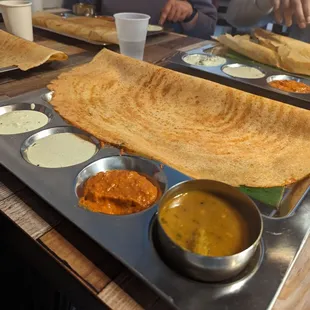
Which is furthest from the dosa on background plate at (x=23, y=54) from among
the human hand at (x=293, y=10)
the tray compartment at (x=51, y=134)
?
the human hand at (x=293, y=10)

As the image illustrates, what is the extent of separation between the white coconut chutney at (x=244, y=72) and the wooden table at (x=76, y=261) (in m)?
1.46

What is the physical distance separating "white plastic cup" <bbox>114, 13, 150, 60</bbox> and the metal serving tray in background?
3.77 ft

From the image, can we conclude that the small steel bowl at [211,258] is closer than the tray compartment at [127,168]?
Yes

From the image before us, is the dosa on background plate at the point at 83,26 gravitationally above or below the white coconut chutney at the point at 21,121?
above

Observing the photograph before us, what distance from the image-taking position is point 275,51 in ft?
8.35

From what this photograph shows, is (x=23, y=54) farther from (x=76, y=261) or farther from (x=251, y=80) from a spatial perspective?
(x=76, y=261)

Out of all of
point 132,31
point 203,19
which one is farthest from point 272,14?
point 132,31

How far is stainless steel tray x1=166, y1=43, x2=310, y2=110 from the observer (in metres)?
1.98

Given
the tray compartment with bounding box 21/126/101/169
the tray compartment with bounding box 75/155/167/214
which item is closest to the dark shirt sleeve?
the tray compartment with bounding box 21/126/101/169

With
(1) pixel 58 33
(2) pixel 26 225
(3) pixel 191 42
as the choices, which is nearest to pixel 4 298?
(2) pixel 26 225

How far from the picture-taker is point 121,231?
92cm

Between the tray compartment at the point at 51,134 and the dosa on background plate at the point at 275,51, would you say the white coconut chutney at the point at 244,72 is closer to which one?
the dosa on background plate at the point at 275,51

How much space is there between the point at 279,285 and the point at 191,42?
8.19 feet

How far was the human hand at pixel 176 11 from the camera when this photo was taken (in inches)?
128
